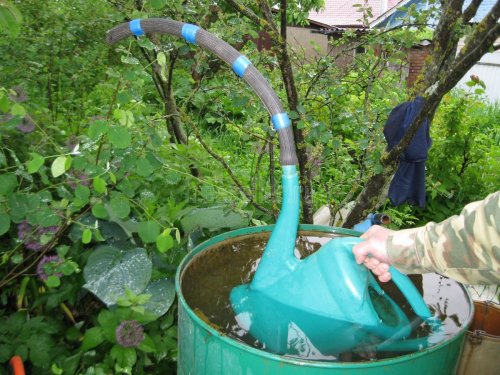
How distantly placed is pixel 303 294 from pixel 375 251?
0.22 meters

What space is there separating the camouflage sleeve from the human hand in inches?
0.7

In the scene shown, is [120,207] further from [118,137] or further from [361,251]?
[361,251]

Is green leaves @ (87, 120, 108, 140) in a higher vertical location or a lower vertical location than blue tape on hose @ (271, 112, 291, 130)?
lower

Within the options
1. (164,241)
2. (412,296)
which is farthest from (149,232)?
(412,296)

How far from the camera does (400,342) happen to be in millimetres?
1042

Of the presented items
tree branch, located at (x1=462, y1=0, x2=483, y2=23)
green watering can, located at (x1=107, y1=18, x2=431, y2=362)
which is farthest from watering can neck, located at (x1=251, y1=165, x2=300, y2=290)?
tree branch, located at (x1=462, y1=0, x2=483, y2=23)

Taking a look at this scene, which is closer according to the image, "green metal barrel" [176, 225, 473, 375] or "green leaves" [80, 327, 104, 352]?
"green metal barrel" [176, 225, 473, 375]

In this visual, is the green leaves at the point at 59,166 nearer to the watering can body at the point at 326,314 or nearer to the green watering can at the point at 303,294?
the green watering can at the point at 303,294

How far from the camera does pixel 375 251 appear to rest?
39.4 inches

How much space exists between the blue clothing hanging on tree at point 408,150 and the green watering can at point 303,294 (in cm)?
68

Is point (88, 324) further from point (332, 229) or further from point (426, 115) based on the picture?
point (426, 115)

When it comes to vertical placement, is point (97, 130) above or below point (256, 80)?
below

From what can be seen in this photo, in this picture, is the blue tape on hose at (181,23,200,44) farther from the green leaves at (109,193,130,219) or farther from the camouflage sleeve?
the camouflage sleeve

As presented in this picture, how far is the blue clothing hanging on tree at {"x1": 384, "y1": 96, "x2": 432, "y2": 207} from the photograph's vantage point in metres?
1.68
